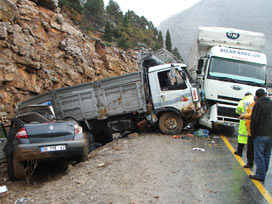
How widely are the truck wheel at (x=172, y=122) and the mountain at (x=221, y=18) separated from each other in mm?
90129

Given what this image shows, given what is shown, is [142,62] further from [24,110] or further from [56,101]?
[24,110]

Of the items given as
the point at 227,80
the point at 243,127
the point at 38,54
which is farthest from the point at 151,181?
the point at 38,54

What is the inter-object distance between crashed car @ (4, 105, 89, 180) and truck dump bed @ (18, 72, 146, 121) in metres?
3.06

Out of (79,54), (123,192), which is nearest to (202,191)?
(123,192)

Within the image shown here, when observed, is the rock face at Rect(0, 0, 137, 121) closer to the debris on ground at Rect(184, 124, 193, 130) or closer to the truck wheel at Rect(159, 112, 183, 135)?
the truck wheel at Rect(159, 112, 183, 135)

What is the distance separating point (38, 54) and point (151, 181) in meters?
12.2

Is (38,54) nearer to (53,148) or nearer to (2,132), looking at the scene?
(2,132)

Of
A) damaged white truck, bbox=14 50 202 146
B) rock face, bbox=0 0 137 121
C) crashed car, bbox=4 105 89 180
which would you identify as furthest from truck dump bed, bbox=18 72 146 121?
rock face, bbox=0 0 137 121

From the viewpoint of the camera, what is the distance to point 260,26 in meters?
120

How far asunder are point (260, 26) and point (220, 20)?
60.7 feet

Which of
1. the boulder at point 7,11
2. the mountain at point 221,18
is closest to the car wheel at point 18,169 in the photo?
the boulder at point 7,11

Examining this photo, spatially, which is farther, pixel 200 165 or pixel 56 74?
pixel 56 74

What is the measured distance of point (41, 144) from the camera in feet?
16.5

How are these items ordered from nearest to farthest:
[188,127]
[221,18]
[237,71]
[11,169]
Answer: [11,169] < [237,71] < [188,127] < [221,18]
